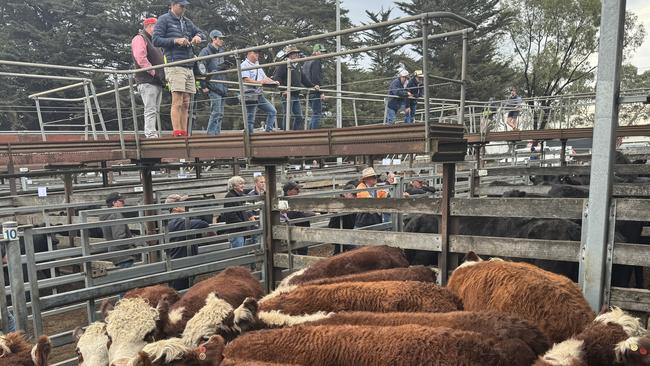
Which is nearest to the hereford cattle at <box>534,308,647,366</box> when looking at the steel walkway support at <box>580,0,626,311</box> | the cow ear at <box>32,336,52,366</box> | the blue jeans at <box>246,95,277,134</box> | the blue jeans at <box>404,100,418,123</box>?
the steel walkway support at <box>580,0,626,311</box>

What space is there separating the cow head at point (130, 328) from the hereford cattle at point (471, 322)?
1240mm

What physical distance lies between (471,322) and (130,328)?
241 cm

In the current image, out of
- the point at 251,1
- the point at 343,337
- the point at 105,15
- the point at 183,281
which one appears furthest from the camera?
the point at 251,1

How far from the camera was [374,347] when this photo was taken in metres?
2.78

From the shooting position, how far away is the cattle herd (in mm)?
2752

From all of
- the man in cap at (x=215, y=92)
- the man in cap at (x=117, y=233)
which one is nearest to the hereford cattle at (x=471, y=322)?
the man in cap at (x=117, y=233)

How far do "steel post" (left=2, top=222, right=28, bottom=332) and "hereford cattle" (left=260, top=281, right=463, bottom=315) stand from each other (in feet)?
6.11

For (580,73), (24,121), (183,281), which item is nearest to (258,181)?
(183,281)

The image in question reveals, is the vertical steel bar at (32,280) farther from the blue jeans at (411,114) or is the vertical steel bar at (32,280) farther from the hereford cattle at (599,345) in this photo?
the blue jeans at (411,114)

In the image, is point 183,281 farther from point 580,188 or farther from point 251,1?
point 251,1

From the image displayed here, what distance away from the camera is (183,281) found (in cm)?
636

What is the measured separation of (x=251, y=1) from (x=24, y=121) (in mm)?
20792

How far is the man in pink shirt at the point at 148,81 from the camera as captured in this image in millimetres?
7246

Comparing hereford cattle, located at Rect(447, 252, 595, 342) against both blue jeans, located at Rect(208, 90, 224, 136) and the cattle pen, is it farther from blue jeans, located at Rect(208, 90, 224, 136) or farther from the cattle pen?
blue jeans, located at Rect(208, 90, 224, 136)
